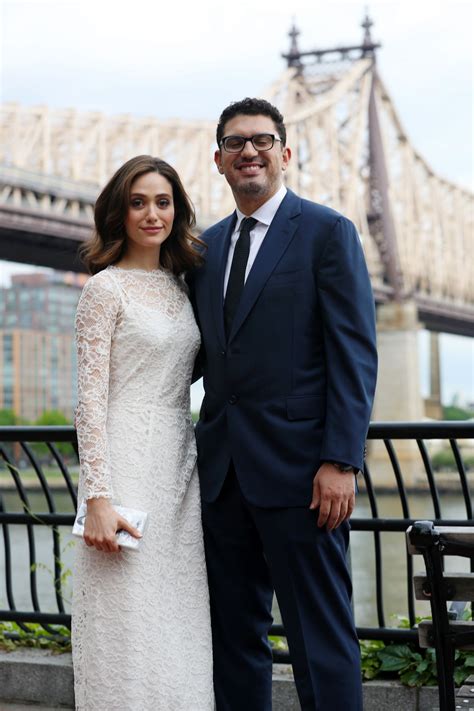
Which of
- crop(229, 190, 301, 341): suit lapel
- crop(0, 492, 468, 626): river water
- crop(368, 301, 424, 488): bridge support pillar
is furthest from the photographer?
crop(368, 301, 424, 488): bridge support pillar

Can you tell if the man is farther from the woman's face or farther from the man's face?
the woman's face

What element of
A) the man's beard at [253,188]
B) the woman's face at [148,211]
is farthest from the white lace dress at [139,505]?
the man's beard at [253,188]

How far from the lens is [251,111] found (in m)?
2.53

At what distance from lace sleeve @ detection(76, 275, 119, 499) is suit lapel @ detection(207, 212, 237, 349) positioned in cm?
24

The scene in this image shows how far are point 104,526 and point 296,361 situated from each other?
0.57 m

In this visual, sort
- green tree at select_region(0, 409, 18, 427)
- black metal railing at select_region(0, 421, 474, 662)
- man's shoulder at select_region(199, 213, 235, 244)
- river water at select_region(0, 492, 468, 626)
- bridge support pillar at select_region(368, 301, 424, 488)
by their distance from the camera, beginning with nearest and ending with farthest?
man's shoulder at select_region(199, 213, 235, 244) < black metal railing at select_region(0, 421, 474, 662) < river water at select_region(0, 492, 468, 626) < bridge support pillar at select_region(368, 301, 424, 488) < green tree at select_region(0, 409, 18, 427)

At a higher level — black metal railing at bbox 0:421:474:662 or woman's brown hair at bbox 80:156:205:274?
woman's brown hair at bbox 80:156:205:274

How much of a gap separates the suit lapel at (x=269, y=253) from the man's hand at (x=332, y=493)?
0.39 meters

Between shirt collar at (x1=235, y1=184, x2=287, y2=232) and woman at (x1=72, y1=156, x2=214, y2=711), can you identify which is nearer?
woman at (x1=72, y1=156, x2=214, y2=711)

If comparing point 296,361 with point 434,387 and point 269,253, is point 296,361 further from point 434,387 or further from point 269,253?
point 434,387

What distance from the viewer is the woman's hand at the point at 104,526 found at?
2.38 metres

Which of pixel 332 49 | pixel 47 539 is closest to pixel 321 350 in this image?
pixel 47 539

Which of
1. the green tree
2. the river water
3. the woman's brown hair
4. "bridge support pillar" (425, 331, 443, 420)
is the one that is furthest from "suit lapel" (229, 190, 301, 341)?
the green tree

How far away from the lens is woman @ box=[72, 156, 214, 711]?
243 centimetres
